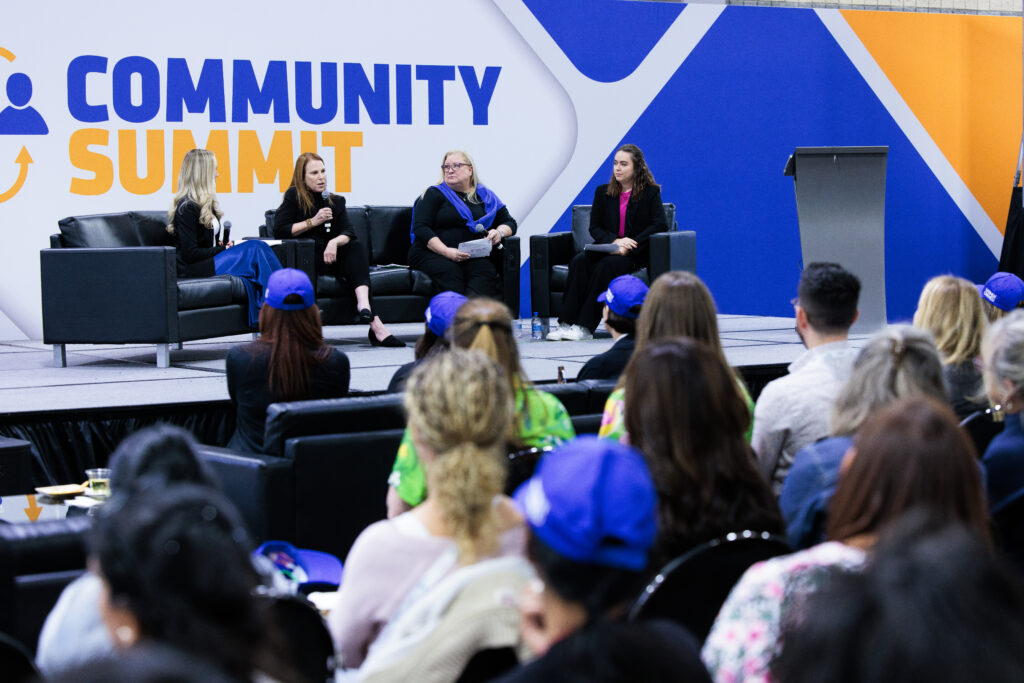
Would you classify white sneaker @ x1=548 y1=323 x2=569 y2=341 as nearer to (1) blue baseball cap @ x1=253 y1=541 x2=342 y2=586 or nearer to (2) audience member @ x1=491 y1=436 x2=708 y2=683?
(1) blue baseball cap @ x1=253 y1=541 x2=342 y2=586

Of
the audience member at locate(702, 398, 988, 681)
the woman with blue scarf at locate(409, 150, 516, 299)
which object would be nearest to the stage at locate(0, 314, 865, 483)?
the woman with blue scarf at locate(409, 150, 516, 299)

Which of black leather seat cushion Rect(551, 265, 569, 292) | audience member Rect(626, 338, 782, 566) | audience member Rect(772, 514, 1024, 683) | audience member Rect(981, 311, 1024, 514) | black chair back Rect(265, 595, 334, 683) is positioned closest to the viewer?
audience member Rect(772, 514, 1024, 683)

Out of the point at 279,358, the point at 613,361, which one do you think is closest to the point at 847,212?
the point at 613,361

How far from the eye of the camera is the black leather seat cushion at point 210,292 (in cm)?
645

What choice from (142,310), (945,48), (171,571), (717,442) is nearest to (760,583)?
(717,442)

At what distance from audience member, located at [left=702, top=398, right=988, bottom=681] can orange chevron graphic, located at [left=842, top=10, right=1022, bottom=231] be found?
9.44m

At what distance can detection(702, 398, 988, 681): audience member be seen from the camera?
149cm

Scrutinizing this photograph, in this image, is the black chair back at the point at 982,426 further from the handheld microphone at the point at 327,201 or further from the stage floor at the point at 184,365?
the handheld microphone at the point at 327,201

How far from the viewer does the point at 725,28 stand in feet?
32.4

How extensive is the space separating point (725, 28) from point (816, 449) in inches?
326

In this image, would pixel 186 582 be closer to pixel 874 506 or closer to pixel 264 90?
pixel 874 506

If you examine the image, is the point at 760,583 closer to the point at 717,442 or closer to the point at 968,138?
the point at 717,442

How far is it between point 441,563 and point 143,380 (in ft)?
14.0

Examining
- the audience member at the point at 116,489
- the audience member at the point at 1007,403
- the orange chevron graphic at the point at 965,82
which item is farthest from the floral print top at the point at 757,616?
the orange chevron graphic at the point at 965,82
